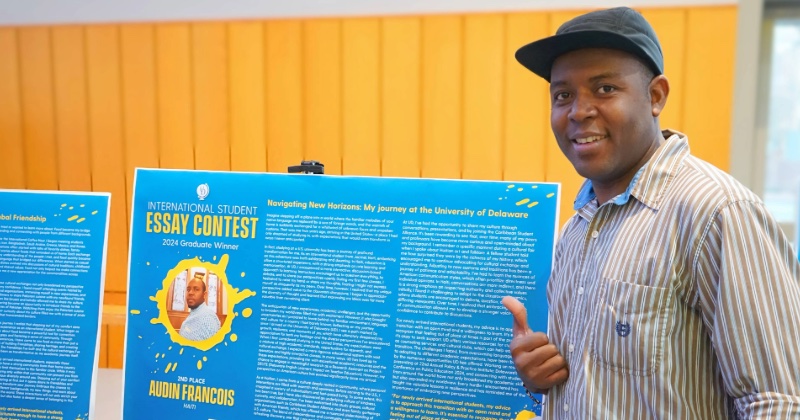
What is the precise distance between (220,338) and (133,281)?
377 mm

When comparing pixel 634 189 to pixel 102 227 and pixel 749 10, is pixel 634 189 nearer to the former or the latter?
pixel 102 227

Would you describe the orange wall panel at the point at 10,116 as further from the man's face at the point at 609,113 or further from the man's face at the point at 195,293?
the man's face at the point at 609,113

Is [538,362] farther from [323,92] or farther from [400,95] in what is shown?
[323,92]

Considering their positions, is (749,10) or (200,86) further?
(200,86)

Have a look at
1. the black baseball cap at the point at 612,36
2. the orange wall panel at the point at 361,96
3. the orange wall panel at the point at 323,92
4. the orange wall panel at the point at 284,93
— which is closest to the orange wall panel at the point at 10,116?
the orange wall panel at the point at 284,93

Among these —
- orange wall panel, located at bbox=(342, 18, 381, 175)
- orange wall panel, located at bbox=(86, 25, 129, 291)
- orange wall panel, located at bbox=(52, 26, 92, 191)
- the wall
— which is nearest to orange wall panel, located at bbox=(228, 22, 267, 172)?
the wall

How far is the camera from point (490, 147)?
3.22m

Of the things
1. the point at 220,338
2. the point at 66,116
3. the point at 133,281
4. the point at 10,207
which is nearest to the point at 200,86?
the point at 66,116

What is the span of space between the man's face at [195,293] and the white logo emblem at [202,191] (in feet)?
0.92

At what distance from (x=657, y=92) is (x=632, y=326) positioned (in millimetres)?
506

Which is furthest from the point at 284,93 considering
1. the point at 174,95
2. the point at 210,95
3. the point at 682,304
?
the point at 682,304

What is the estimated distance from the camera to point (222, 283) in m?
2.09

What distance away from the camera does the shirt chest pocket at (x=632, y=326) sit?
1238 millimetres

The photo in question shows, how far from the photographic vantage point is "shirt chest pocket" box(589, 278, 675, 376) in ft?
4.06
